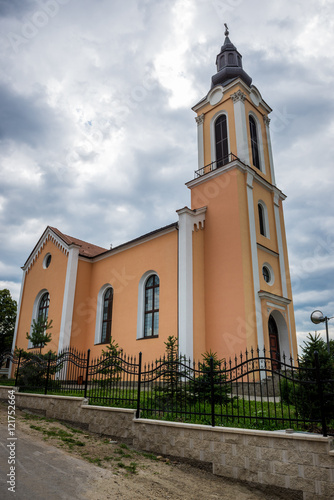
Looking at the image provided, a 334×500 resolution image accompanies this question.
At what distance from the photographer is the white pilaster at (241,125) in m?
18.1

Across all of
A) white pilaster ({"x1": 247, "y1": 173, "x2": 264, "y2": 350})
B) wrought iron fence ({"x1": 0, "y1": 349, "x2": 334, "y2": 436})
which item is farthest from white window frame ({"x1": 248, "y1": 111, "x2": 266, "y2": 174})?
wrought iron fence ({"x1": 0, "y1": 349, "x2": 334, "y2": 436})

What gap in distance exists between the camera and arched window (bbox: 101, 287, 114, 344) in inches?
754

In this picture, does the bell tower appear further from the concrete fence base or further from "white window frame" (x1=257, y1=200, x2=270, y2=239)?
the concrete fence base

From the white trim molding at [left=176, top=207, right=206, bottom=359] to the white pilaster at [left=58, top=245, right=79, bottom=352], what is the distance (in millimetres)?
7617

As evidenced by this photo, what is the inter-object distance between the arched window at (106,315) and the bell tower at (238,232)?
20.5ft

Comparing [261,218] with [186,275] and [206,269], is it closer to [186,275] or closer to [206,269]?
[206,269]

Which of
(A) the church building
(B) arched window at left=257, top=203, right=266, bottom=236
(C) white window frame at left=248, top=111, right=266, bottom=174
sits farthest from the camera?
(C) white window frame at left=248, top=111, right=266, bottom=174

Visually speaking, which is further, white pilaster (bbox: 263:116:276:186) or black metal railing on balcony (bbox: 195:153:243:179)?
white pilaster (bbox: 263:116:276:186)

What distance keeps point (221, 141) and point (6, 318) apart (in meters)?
21.0

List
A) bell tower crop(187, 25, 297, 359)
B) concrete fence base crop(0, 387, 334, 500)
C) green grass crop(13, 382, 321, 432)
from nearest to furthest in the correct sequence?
concrete fence base crop(0, 387, 334, 500)
green grass crop(13, 382, 321, 432)
bell tower crop(187, 25, 297, 359)

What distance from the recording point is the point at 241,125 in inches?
731

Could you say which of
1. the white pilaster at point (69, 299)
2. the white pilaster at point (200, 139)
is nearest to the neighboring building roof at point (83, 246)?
the white pilaster at point (69, 299)

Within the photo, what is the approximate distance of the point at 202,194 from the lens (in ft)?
59.1

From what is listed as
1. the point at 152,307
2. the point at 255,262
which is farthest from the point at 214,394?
the point at 152,307
